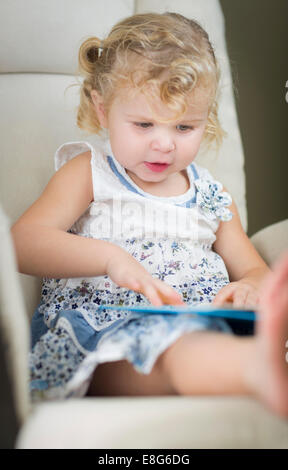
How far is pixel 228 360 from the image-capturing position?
56cm

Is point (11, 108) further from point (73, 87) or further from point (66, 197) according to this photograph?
point (66, 197)

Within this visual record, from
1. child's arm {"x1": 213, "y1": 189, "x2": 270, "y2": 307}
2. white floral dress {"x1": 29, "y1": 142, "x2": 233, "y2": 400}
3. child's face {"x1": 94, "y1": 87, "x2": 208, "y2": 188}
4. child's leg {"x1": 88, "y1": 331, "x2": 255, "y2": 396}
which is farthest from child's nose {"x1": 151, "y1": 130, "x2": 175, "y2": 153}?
child's leg {"x1": 88, "y1": 331, "x2": 255, "y2": 396}

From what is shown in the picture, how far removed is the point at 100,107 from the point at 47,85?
8.8 inches

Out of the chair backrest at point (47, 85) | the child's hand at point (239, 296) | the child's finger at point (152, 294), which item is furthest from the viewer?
the chair backrest at point (47, 85)

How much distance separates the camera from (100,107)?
38.1 inches

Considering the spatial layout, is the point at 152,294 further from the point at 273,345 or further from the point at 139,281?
the point at 273,345

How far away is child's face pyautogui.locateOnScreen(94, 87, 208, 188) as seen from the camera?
0.86m

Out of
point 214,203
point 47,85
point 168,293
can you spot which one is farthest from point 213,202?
point 47,85

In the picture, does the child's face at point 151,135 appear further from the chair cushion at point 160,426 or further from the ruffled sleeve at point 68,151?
the chair cushion at point 160,426

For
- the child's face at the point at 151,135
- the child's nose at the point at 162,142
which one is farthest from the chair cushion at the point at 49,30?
the child's nose at the point at 162,142

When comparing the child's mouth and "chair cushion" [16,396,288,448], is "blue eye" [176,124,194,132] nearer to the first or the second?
the child's mouth

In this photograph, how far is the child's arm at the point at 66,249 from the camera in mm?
748
